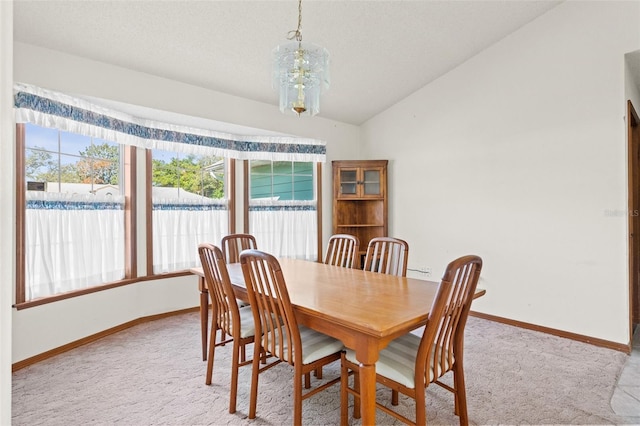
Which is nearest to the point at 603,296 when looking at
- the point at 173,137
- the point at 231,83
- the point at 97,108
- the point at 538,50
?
the point at 538,50

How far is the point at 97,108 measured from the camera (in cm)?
308

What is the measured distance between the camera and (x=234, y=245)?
326cm

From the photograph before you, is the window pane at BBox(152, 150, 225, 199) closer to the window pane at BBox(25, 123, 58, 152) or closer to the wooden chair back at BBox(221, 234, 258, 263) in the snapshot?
the window pane at BBox(25, 123, 58, 152)

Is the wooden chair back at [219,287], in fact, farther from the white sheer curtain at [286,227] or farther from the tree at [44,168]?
the white sheer curtain at [286,227]

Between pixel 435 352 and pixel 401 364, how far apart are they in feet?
0.57

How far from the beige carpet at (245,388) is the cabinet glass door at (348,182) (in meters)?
Answer: 2.26

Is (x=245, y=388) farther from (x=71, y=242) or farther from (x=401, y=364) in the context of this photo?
(x=71, y=242)

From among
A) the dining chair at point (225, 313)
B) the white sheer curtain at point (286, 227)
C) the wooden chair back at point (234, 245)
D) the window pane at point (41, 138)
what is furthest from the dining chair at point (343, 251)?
the window pane at point (41, 138)

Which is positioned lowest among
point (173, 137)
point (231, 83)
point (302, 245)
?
point (302, 245)

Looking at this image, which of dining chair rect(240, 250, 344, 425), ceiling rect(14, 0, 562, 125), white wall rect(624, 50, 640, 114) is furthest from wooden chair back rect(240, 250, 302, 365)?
white wall rect(624, 50, 640, 114)

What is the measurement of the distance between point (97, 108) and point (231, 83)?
48.9 inches

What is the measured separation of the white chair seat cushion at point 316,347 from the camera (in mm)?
1798

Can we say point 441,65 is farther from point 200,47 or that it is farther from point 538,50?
point 200,47

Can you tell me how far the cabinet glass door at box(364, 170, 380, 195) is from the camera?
14.7 feet
